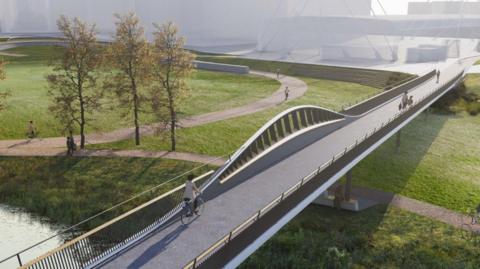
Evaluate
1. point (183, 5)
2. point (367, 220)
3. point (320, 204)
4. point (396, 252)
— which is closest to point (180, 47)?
point (320, 204)

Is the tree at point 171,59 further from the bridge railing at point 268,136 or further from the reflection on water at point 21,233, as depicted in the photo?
the reflection on water at point 21,233

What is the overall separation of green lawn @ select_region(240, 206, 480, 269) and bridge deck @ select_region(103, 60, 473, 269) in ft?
13.4

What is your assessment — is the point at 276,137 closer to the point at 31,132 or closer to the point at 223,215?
the point at 223,215

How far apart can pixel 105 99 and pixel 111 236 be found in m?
34.2

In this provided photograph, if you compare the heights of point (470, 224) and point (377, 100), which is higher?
point (377, 100)

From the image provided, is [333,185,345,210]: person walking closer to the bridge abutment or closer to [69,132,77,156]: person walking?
the bridge abutment

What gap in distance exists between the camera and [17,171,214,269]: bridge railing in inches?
447

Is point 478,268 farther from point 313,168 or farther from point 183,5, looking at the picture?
point 183,5

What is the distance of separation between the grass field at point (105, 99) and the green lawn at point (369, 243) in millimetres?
15693

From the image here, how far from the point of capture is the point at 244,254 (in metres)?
11.9

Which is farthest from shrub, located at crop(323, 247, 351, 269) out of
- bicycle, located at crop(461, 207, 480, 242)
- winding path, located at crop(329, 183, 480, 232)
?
winding path, located at crop(329, 183, 480, 232)

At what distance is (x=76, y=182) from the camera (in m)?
26.0

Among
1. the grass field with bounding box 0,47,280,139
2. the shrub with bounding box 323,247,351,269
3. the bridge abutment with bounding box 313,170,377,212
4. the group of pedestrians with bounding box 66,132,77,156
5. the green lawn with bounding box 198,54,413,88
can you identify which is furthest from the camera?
the green lawn with bounding box 198,54,413,88

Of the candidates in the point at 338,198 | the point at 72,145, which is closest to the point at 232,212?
the point at 338,198
